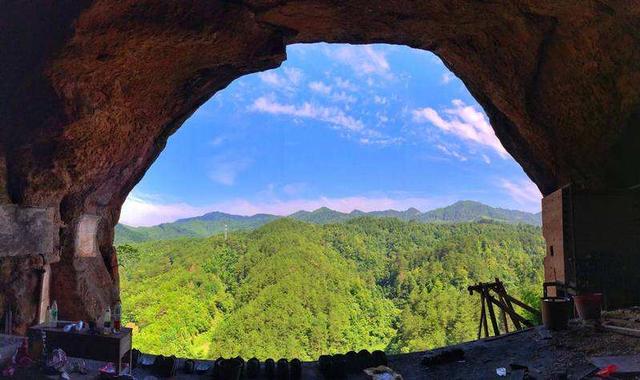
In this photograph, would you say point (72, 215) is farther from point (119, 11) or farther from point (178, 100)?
point (119, 11)

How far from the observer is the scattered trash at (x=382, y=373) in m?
8.84

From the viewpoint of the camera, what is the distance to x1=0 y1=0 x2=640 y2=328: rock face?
33.9 feet

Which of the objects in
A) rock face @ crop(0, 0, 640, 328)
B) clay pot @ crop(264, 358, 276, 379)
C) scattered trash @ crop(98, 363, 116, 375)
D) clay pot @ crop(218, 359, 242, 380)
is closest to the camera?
scattered trash @ crop(98, 363, 116, 375)

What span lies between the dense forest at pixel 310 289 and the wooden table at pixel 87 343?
4299cm

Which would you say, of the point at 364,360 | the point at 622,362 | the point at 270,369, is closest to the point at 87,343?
the point at 270,369

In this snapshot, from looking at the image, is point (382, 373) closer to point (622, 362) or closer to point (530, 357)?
point (530, 357)

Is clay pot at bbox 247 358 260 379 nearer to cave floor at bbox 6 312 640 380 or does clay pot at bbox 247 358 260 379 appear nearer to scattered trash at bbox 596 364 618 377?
cave floor at bbox 6 312 640 380

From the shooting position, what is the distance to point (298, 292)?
65125 millimetres

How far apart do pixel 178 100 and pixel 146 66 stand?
279 centimetres

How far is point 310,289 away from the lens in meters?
66.2

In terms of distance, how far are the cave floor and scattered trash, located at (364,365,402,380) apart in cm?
35

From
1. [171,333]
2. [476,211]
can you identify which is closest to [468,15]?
[171,333]

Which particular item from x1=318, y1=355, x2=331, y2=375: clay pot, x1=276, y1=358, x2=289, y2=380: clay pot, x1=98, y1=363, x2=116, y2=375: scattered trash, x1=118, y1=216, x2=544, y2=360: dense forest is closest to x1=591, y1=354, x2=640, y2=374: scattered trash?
x1=318, y1=355, x2=331, y2=375: clay pot

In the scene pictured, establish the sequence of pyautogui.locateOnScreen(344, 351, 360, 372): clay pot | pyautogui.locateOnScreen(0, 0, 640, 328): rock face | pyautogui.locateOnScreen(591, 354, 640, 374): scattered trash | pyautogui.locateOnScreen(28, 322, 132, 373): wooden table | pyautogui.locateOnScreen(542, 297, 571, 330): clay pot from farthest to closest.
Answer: pyautogui.locateOnScreen(0, 0, 640, 328): rock face < pyautogui.locateOnScreen(344, 351, 360, 372): clay pot < pyautogui.locateOnScreen(542, 297, 571, 330): clay pot < pyautogui.locateOnScreen(28, 322, 132, 373): wooden table < pyautogui.locateOnScreen(591, 354, 640, 374): scattered trash
